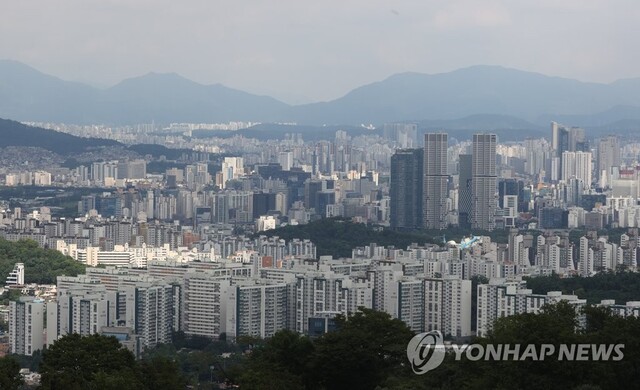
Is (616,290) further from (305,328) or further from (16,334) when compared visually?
(16,334)

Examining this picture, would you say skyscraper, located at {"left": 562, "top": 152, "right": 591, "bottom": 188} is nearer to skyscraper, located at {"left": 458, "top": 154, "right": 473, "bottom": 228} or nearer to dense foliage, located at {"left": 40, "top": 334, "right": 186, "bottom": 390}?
skyscraper, located at {"left": 458, "top": 154, "right": 473, "bottom": 228}

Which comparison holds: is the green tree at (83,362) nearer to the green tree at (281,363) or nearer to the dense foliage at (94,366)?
the dense foliage at (94,366)

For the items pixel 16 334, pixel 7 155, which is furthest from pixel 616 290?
pixel 7 155

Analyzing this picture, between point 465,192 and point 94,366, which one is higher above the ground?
point 465,192

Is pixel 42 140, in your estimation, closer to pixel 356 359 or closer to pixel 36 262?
pixel 36 262

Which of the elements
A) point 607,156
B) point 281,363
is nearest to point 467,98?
point 607,156
